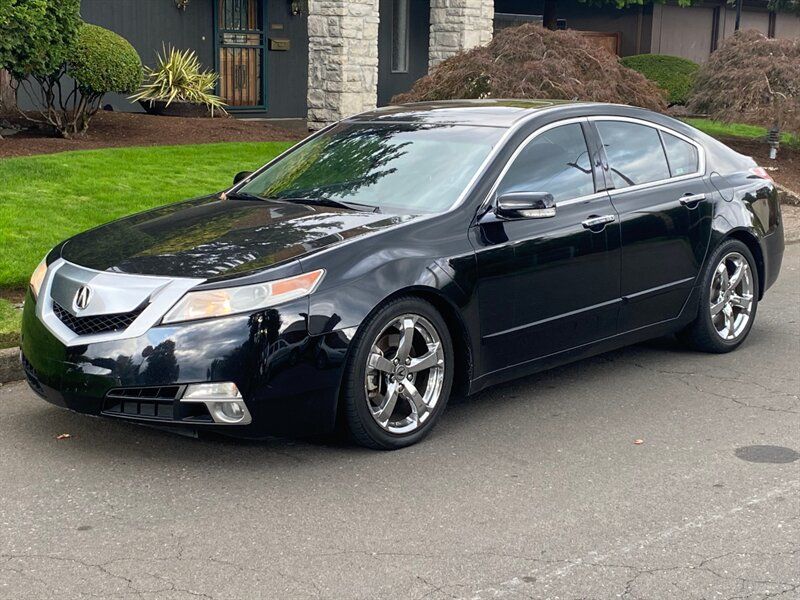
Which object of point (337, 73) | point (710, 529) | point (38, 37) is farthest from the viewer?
point (337, 73)

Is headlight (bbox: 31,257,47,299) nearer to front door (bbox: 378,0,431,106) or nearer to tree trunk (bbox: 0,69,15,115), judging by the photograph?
tree trunk (bbox: 0,69,15,115)

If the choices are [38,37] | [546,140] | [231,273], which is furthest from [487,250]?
[38,37]

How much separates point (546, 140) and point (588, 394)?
147 centimetres

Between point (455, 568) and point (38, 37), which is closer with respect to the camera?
point (455, 568)

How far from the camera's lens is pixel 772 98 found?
54.9ft

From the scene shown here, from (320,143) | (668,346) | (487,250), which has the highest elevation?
(320,143)

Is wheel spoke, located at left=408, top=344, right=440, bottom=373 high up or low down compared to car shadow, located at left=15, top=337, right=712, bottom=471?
up

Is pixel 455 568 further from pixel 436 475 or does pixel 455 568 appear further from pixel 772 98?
pixel 772 98

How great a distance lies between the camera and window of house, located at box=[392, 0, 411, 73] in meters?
24.7

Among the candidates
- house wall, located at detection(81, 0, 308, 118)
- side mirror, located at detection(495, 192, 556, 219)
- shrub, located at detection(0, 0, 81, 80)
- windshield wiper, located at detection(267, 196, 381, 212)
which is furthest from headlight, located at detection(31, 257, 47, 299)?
house wall, located at detection(81, 0, 308, 118)

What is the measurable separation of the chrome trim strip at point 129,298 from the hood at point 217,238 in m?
0.05

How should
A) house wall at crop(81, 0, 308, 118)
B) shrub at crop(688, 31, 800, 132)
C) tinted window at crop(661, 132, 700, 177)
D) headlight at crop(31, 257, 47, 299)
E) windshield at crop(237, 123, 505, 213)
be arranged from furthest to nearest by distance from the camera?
house wall at crop(81, 0, 308, 118) → shrub at crop(688, 31, 800, 132) → tinted window at crop(661, 132, 700, 177) → windshield at crop(237, 123, 505, 213) → headlight at crop(31, 257, 47, 299)

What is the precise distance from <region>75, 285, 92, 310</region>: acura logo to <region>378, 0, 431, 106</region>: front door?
19.2 m

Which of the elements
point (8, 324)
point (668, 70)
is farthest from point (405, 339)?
point (668, 70)
